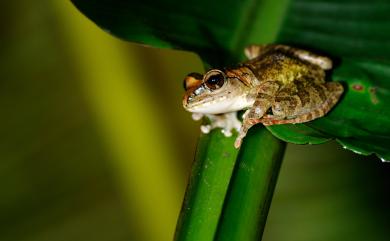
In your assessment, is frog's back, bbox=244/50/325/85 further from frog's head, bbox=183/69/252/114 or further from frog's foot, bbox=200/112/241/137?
frog's foot, bbox=200/112/241/137

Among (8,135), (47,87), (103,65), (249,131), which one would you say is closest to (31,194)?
(8,135)

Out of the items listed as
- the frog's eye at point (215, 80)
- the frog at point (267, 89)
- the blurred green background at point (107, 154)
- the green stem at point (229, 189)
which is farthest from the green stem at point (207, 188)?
the blurred green background at point (107, 154)

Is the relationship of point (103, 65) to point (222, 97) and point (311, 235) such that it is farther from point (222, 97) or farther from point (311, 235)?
point (311, 235)

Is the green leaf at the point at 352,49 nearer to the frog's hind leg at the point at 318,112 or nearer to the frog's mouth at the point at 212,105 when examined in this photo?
the frog's hind leg at the point at 318,112

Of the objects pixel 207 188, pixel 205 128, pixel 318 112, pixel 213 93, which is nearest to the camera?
pixel 207 188

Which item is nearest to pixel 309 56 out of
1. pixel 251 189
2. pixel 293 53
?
pixel 293 53

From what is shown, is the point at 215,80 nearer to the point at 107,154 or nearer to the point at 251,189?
the point at 251,189
